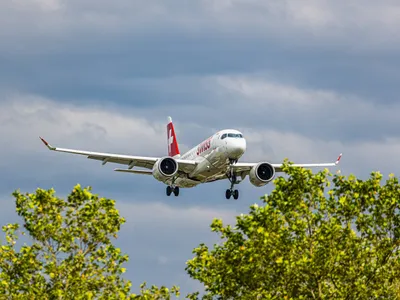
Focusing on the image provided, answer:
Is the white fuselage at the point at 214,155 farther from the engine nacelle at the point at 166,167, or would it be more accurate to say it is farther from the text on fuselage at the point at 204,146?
the engine nacelle at the point at 166,167

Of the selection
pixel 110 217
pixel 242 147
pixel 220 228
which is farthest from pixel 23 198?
pixel 242 147

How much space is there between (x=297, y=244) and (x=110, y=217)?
329 inches

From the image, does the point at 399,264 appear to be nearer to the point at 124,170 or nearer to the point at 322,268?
the point at 322,268

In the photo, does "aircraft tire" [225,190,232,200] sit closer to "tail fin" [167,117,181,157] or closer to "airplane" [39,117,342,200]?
"airplane" [39,117,342,200]

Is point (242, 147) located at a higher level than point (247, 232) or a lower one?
higher

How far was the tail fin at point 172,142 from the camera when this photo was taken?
4525 inches

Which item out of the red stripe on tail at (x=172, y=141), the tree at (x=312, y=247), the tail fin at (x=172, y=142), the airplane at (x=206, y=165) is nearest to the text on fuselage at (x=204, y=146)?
the airplane at (x=206, y=165)

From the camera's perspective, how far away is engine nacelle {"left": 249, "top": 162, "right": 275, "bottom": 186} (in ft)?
288

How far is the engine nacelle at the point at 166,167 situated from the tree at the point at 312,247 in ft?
129

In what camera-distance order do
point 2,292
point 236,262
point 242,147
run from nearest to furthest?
point 2,292, point 236,262, point 242,147

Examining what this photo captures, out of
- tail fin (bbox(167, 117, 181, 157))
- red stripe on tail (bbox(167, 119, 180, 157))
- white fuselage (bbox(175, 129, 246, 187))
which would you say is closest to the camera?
white fuselage (bbox(175, 129, 246, 187))

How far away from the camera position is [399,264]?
4366 cm

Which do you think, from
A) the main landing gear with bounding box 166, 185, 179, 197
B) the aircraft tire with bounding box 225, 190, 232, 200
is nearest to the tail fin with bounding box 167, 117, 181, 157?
the main landing gear with bounding box 166, 185, 179, 197

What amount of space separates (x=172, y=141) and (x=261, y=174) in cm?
3179
